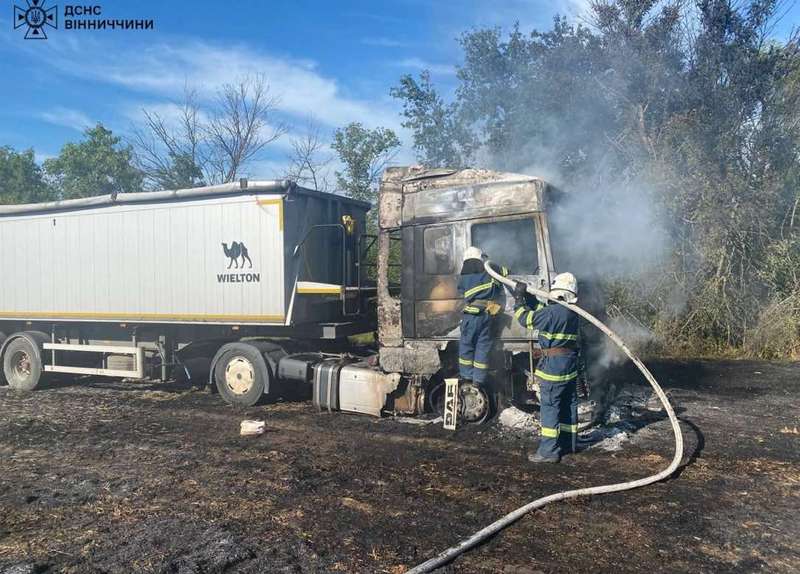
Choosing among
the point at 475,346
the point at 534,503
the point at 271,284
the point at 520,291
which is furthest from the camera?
the point at 271,284

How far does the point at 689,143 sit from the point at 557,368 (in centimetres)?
928

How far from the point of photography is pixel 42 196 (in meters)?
30.7

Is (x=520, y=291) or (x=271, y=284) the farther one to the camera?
(x=271, y=284)

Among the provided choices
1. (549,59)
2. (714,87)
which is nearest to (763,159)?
(714,87)

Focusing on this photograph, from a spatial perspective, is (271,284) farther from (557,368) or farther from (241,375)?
(557,368)

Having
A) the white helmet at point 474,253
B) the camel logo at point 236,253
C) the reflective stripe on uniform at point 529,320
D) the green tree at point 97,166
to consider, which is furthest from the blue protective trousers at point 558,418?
the green tree at point 97,166

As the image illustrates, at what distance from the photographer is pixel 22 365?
10.4 m

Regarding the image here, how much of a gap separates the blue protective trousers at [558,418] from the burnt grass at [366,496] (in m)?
0.19

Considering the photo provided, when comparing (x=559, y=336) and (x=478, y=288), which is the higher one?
(x=478, y=288)

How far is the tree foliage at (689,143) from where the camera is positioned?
13008 millimetres

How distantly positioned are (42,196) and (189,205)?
27.2m

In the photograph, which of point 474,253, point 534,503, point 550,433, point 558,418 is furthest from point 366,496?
point 474,253

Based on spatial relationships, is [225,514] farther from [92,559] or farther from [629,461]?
[629,461]

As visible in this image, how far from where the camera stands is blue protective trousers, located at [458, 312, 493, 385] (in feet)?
21.8
